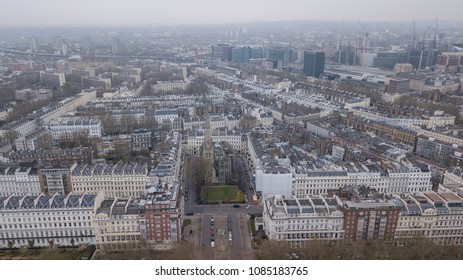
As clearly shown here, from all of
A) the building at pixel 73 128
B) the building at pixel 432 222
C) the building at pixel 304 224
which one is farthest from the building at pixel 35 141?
the building at pixel 432 222

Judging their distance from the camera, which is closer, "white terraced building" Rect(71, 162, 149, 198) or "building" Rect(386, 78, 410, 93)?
"white terraced building" Rect(71, 162, 149, 198)

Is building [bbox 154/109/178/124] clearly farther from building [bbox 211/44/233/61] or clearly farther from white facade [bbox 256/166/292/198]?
building [bbox 211/44/233/61]

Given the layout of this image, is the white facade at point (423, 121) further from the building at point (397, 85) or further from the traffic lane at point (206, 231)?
the traffic lane at point (206, 231)

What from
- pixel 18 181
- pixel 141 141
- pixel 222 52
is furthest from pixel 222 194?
pixel 222 52

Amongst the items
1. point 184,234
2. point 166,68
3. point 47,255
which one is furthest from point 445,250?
point 166,68

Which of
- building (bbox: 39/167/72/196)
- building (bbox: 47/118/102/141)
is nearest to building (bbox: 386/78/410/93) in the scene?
Answer: building (bbox: 47/118/102/141)

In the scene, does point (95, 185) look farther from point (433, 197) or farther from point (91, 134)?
point (433, 197)

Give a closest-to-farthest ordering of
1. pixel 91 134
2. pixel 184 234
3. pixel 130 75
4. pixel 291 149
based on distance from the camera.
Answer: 1. pixel 184 234
2. pixel 291 149
3. pixel 91 134
4. pixel 130 75
